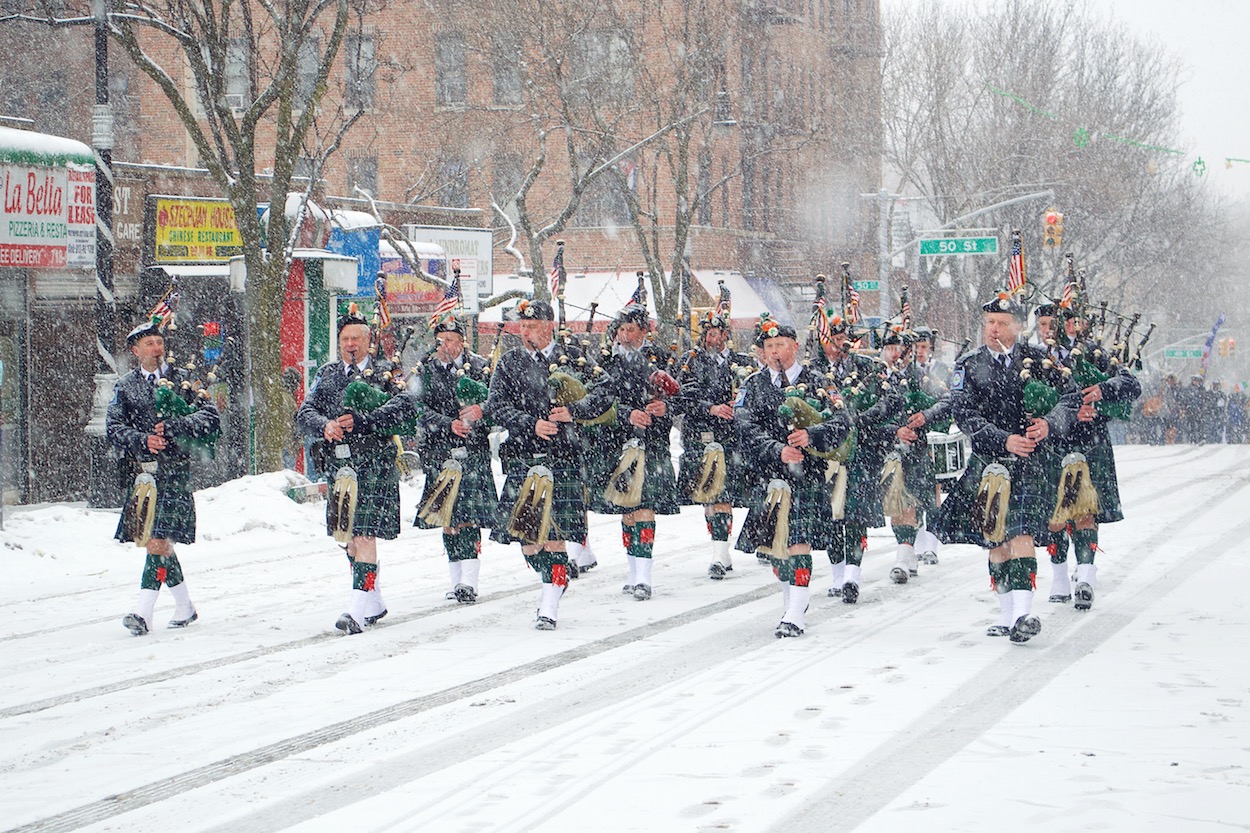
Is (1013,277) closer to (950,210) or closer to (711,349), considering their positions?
(711,349)

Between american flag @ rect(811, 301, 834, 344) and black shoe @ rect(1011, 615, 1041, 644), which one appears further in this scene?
american flag @ rect(811, 301, 834, 344)

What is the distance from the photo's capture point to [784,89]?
45250 millimetres

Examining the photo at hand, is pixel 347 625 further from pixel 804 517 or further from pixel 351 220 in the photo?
pixel 351 220

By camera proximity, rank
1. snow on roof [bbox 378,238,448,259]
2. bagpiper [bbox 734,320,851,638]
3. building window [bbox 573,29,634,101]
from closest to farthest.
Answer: bagpiper [bbox 734,320,851,638] → snow on roof [bbox 378,238,448,259] → building window [bbox 573,29,634,101]

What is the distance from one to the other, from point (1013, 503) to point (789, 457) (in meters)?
1.37

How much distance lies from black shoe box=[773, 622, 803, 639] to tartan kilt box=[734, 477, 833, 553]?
1.65 ft

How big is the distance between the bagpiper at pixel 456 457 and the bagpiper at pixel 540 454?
808mm

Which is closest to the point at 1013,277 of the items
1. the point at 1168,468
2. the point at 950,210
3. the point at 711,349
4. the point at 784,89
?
the point at 711,349

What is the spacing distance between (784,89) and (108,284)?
31.9 metres

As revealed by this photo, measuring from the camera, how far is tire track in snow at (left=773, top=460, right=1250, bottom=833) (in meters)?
5.93

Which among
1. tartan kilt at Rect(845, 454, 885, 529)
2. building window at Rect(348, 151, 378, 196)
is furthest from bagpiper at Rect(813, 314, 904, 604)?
building window at Rect(348, 151, 378, 196)

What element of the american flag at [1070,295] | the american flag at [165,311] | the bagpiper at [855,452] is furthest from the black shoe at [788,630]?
the american flag at [165,311]

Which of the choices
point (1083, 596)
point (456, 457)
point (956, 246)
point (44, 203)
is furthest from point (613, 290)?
point (1083, 596)

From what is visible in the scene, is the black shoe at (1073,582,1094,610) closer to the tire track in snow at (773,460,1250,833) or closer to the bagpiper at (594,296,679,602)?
the tire track in snow at (773,460,1250,833)
